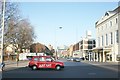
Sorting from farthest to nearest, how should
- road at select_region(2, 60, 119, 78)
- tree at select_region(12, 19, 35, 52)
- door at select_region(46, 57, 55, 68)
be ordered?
1. tree at select_region(12, 19, 35, 52)
2. door at select_region(46, 57, 55, 68)
3. road at select_region(2, 60, 119, 78)

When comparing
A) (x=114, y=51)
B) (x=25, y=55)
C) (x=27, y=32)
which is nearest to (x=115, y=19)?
(x=114, y=51)

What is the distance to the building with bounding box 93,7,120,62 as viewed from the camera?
7412cm

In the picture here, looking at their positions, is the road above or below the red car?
below

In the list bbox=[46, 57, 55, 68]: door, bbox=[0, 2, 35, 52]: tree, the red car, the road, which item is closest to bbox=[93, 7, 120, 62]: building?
bbox=[0, 2, 35, 52]: tree

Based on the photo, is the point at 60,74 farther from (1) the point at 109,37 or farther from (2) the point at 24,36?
(1) the point at 109,37

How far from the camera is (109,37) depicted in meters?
80.9

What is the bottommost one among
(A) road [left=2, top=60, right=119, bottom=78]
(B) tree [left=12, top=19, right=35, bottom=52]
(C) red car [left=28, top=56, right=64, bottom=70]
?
(A) road [left=2, top=60, right=119, bottom=78]

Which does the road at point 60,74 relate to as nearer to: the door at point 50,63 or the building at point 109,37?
the door at point 50,63

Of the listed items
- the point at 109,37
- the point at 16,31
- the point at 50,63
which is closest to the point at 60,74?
the point at 50,63

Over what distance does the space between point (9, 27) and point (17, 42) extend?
67.7 ft

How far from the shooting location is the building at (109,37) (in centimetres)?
7412

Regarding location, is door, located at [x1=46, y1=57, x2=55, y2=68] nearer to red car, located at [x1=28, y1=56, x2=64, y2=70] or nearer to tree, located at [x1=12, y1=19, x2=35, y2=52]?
red car, located at [x1=28, y1=56, x2=64, y2=70]

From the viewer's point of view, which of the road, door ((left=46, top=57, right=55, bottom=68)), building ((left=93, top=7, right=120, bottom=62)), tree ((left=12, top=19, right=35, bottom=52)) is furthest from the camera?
building ((left=93, top=7, right=120, bottom=62))

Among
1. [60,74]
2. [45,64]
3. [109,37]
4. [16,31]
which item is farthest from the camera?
[109,37]
